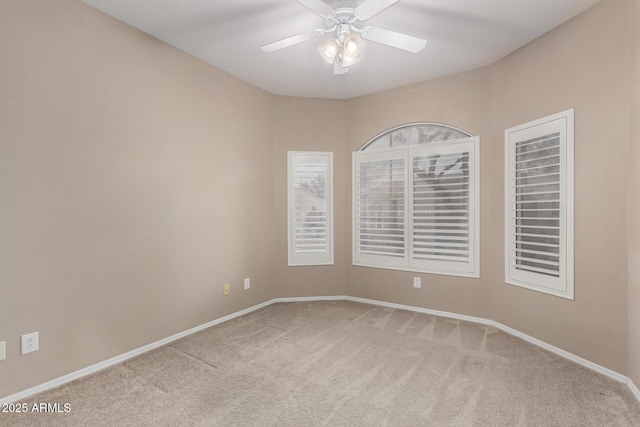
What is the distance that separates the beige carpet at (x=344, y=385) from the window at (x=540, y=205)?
672 mm

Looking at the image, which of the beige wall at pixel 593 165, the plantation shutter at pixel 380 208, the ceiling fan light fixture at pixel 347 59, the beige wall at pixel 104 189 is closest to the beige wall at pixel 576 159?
the beige wall at pixel 593 165

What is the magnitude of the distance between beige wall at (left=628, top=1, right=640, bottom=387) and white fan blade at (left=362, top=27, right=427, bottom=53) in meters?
1.45

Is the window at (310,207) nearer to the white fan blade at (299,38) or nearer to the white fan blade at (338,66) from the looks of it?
the white fan blade at (338,66)

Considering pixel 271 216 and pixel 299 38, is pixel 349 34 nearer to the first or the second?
pixel 299 38

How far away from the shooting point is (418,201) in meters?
4.17

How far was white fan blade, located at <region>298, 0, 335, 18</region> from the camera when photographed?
2.18m

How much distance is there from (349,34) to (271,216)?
8.49 feet

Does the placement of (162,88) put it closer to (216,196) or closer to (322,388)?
(216,196)

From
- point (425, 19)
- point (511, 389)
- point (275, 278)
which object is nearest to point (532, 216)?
point (511, 389)

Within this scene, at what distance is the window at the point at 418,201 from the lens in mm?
3879

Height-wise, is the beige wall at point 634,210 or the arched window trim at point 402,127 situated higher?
the arched window trim at point 402,127

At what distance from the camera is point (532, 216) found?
3.21m

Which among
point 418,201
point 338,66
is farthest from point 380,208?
point 338,66

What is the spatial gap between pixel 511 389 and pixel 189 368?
237cm
